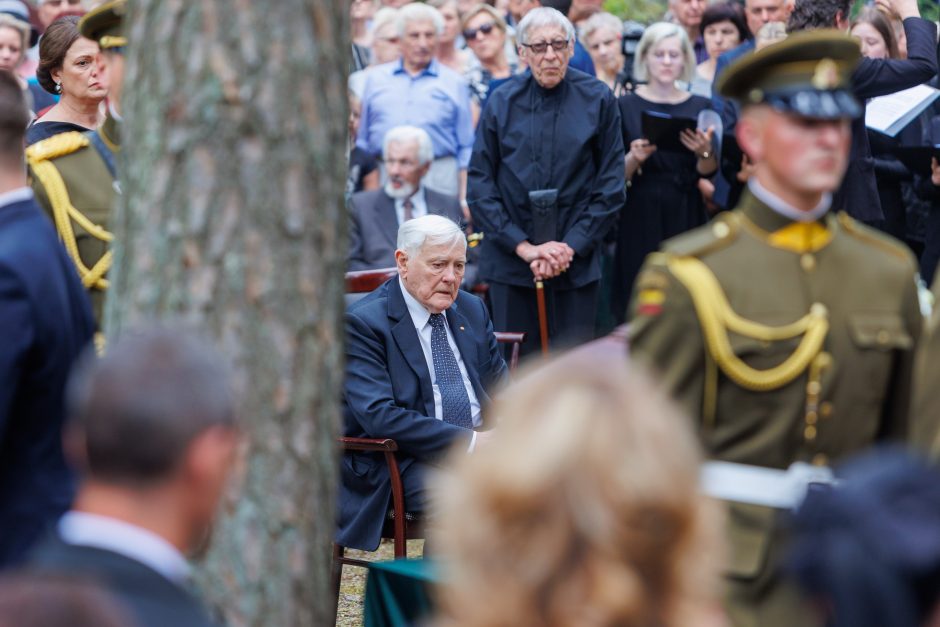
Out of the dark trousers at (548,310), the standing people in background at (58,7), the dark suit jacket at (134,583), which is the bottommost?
the dark trousers at (548,310)

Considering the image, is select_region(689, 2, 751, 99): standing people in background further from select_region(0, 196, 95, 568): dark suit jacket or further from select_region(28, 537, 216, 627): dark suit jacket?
select_region(28, 537, 216, 627): dark suit jacket

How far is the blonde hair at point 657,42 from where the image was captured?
8.95 metres

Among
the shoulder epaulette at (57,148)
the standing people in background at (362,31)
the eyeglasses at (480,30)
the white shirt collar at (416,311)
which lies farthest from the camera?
the standing people in background at (362,31)

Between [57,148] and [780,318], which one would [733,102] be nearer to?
[57,148]

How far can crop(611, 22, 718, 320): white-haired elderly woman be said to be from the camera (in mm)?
8914

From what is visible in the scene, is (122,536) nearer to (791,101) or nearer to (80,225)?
(791,101)

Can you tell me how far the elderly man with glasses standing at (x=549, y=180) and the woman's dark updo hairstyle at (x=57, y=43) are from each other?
292cm

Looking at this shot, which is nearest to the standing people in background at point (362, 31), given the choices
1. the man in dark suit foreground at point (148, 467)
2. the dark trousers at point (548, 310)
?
the dark trousers at point (548, 310)

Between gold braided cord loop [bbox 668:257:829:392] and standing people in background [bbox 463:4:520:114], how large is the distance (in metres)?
6.85

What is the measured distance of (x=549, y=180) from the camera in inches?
330

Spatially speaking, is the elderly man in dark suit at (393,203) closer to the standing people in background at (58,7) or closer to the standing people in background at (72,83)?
the standing people in background at (58,7)

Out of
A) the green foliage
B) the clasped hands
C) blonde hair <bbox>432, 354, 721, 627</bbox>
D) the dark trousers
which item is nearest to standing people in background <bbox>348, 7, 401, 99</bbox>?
the dark trousers

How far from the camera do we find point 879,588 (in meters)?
1.92

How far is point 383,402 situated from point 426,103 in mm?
4053
